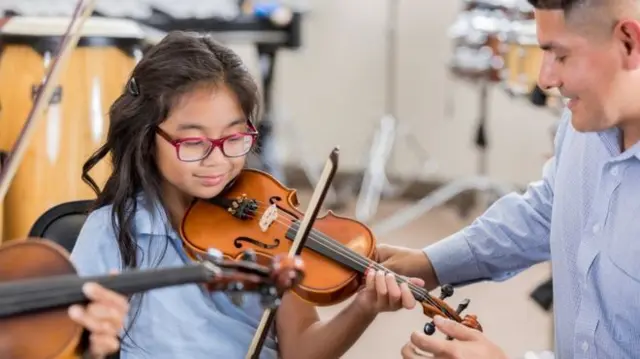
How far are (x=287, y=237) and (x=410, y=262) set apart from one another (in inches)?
→ 9.5

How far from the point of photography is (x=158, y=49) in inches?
61.1

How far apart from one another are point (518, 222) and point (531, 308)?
1650mm

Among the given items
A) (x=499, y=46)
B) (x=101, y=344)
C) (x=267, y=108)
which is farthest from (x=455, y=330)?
(x=267, y=108)

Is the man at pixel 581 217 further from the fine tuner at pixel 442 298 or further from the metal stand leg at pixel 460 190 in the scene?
the metal stand leg at pixel 460 190

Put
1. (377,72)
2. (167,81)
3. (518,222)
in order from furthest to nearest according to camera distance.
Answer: (377,72) < (518,222) < (167,81)

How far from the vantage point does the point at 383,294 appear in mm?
1356

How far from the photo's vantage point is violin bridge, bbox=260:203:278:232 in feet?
4.93

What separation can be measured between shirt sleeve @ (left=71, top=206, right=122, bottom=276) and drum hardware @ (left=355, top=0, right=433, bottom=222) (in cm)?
279

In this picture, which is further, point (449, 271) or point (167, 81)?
point (449, 271)

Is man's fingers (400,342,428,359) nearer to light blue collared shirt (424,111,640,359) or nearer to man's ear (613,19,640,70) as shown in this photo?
light blue collared shirt (424,111,640,359)

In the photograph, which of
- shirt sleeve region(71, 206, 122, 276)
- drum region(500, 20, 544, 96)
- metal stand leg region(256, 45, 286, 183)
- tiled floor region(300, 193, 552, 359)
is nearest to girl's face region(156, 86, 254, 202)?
shirt sleeve region(71, 206, 122, 276)

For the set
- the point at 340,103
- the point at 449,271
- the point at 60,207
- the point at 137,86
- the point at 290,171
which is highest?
the point at 137,86

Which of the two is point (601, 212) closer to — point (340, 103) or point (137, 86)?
point (137, 86)

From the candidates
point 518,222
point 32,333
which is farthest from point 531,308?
point 32,333
